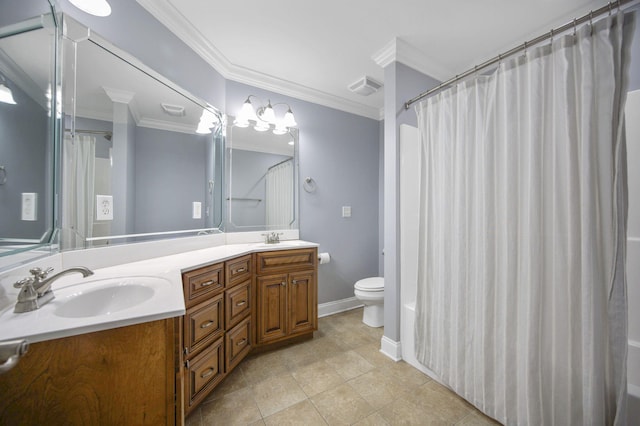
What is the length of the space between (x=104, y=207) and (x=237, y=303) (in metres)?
1.01

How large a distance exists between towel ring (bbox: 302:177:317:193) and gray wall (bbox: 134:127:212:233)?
1020 millimetres

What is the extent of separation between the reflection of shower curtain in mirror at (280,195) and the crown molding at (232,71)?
0.78 m

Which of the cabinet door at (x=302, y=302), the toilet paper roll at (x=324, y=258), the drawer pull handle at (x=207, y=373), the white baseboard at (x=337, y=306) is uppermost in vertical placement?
the toilet paper roll at (x=324, y=258)

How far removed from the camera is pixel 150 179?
63.6 inches

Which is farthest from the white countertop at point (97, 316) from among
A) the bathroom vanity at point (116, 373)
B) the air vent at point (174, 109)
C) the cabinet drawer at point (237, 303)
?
the air vent at point (174, 109)

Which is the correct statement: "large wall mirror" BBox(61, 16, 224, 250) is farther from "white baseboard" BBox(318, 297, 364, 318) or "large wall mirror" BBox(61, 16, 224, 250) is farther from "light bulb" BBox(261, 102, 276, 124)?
"white baseboard" BBox(318, 297, 364, 318)

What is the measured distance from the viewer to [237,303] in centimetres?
171

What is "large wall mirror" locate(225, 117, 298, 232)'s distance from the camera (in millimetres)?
2262

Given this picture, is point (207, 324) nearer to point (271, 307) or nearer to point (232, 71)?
point (271, 307)

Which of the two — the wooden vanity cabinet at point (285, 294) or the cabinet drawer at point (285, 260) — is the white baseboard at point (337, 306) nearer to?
the wooden vanity cabinet at point (285, 294)

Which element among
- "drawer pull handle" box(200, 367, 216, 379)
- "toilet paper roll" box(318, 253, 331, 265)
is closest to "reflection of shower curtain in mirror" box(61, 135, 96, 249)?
"drawer pull handle" box(200, 367, 216, 379)

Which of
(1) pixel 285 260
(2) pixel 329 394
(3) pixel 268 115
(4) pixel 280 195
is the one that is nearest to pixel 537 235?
(2) pixel 329 394

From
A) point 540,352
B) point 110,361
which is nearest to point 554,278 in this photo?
point 540,352

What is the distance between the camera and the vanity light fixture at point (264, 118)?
86.7 inches
